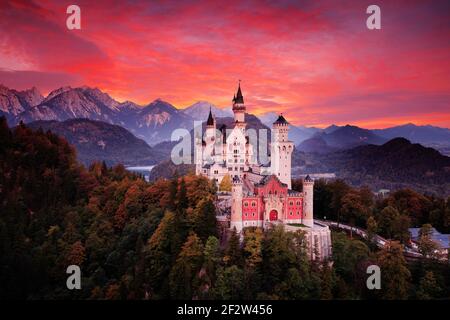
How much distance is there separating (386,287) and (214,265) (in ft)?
53.6

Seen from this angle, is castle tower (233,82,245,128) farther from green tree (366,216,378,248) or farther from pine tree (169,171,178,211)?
green tree (366,216,378,248)

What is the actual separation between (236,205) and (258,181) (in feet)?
39.1

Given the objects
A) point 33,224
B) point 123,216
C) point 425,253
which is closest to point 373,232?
point 425,253

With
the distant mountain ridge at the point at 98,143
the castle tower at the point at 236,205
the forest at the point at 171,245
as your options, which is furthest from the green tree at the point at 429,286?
the distant mountain ridge at the point at 98,143

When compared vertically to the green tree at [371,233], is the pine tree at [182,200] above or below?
above

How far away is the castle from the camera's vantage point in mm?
41594

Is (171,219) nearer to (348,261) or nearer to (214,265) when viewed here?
(214,265)

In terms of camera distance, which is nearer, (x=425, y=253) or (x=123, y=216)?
(x=425, y=253)

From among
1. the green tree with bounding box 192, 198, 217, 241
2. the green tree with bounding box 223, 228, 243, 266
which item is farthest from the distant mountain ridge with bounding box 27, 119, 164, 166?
the green tree with bounding box 223, 228, 243, 266

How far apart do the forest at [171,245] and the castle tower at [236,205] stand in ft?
5.11

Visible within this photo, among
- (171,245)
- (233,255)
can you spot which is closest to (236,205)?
(233,255)

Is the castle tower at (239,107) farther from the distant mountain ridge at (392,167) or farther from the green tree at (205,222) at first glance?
the distant mountain ridge at (392,167)

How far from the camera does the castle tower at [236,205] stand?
4128 cm
